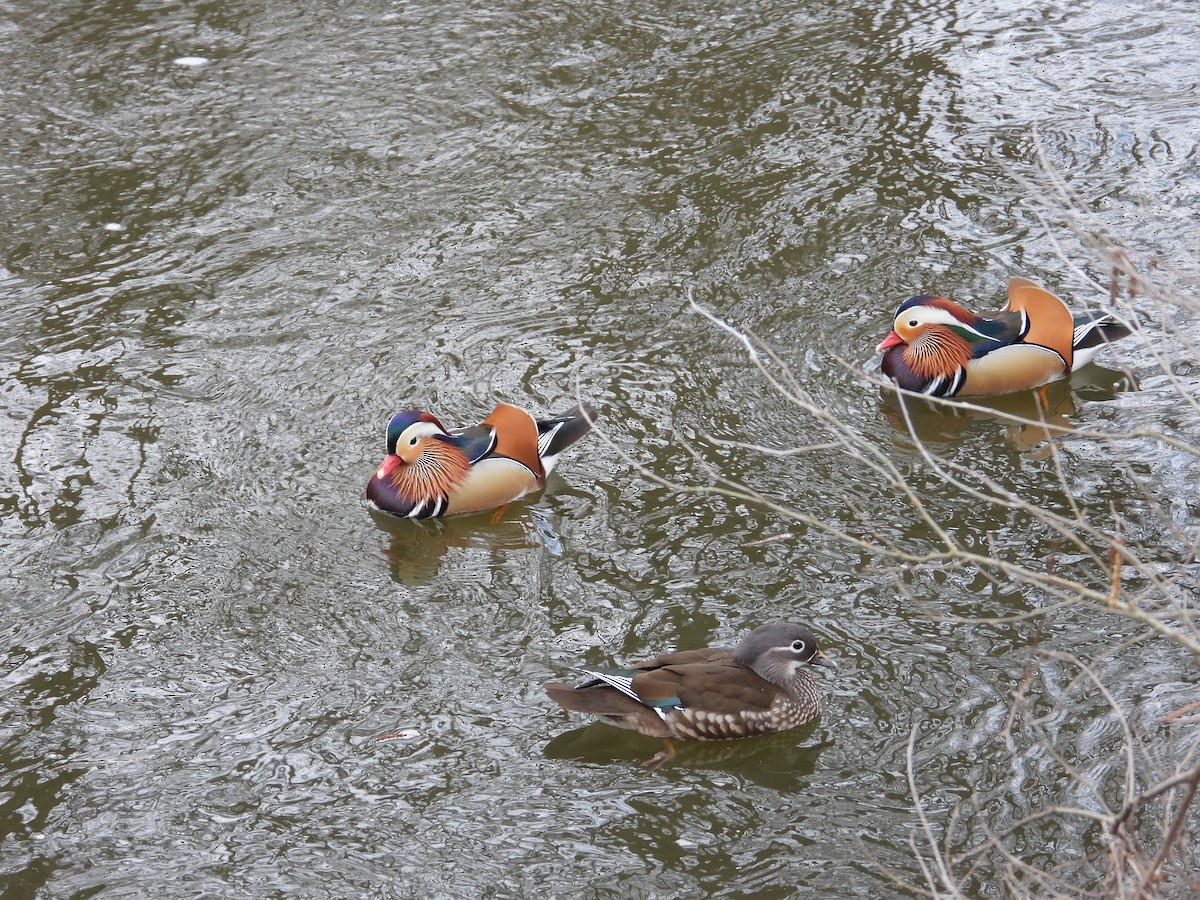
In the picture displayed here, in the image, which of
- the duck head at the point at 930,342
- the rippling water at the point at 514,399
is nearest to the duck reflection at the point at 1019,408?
the rippling water at the point at 514,399

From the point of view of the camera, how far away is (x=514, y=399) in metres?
7.30

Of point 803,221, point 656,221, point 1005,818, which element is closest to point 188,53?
point 656,221

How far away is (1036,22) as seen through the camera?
→ 10.6 m

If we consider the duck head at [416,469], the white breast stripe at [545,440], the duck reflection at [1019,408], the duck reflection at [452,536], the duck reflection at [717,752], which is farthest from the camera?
the duck reflection at [1019,408]

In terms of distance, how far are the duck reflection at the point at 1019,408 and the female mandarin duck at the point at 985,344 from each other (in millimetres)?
83

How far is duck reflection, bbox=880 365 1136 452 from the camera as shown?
702cm

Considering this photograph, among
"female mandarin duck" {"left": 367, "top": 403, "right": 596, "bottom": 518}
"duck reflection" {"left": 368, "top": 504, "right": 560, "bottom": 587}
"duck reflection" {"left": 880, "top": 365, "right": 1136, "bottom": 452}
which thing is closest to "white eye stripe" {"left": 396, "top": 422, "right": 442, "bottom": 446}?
"female mandarin duck" {"left": 367, "top": 403, "right": 596, "bottom": 518}

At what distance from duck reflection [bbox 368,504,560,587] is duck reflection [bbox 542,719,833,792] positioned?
1230 mm

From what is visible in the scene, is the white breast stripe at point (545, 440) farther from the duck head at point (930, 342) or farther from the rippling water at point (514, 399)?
the duck head at point (930, 342)

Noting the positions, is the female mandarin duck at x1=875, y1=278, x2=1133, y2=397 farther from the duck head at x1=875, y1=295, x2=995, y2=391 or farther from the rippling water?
the rippling water

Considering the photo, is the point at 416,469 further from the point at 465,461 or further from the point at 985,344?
the point at 985,344

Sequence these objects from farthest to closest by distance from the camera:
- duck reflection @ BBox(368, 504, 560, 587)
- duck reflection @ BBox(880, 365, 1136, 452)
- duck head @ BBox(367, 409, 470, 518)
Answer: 1. duck reflection @ BBox(880, 365, 1136, 452)
2. duck head @ BBox(367, 409, 470, 518)
3. duck reflection @ BBox(368, 504, 560, 587)

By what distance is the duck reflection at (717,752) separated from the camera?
5121 millimetres

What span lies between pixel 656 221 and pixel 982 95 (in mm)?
2649
